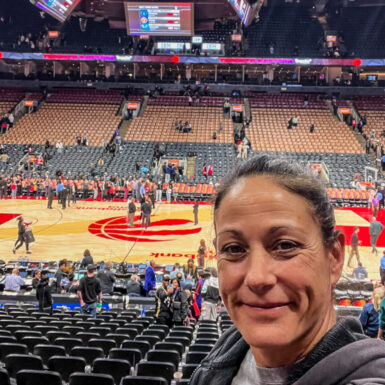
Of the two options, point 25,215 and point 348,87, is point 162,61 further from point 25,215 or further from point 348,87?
point 25,215

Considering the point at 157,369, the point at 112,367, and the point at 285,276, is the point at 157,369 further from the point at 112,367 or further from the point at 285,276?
the point at 285,276

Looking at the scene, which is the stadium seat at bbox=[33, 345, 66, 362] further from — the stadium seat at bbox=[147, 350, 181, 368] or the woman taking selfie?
the woman taking selfie

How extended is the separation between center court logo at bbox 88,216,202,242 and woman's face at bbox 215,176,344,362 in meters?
15.7

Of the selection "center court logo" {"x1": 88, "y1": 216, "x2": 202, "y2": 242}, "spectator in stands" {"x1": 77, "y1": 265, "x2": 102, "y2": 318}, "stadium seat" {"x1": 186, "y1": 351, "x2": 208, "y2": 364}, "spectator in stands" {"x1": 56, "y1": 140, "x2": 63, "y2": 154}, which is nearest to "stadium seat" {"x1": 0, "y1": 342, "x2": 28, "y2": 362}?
"stadium seat" {"x1": 186, "y1": 351, "x2": 208, "y2": 364}

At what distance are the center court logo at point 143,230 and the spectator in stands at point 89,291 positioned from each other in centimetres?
814

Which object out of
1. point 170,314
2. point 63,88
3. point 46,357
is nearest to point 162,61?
point 63,88

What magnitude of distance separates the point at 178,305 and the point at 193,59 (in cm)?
3275

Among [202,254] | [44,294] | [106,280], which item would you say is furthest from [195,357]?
[202,254]

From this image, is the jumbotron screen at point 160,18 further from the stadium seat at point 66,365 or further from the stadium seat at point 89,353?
the stadium seat at point 66,365

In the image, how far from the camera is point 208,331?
23.1 feet

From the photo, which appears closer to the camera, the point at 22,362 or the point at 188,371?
the point at 22,362

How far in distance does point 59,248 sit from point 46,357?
1100 centimetres

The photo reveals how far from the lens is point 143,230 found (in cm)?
1808

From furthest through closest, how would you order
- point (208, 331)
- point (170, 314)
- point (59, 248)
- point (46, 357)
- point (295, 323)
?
point (59, 248) < point (170, 314) < point (208, 331) < point (46, 357) < point (295, 323)
